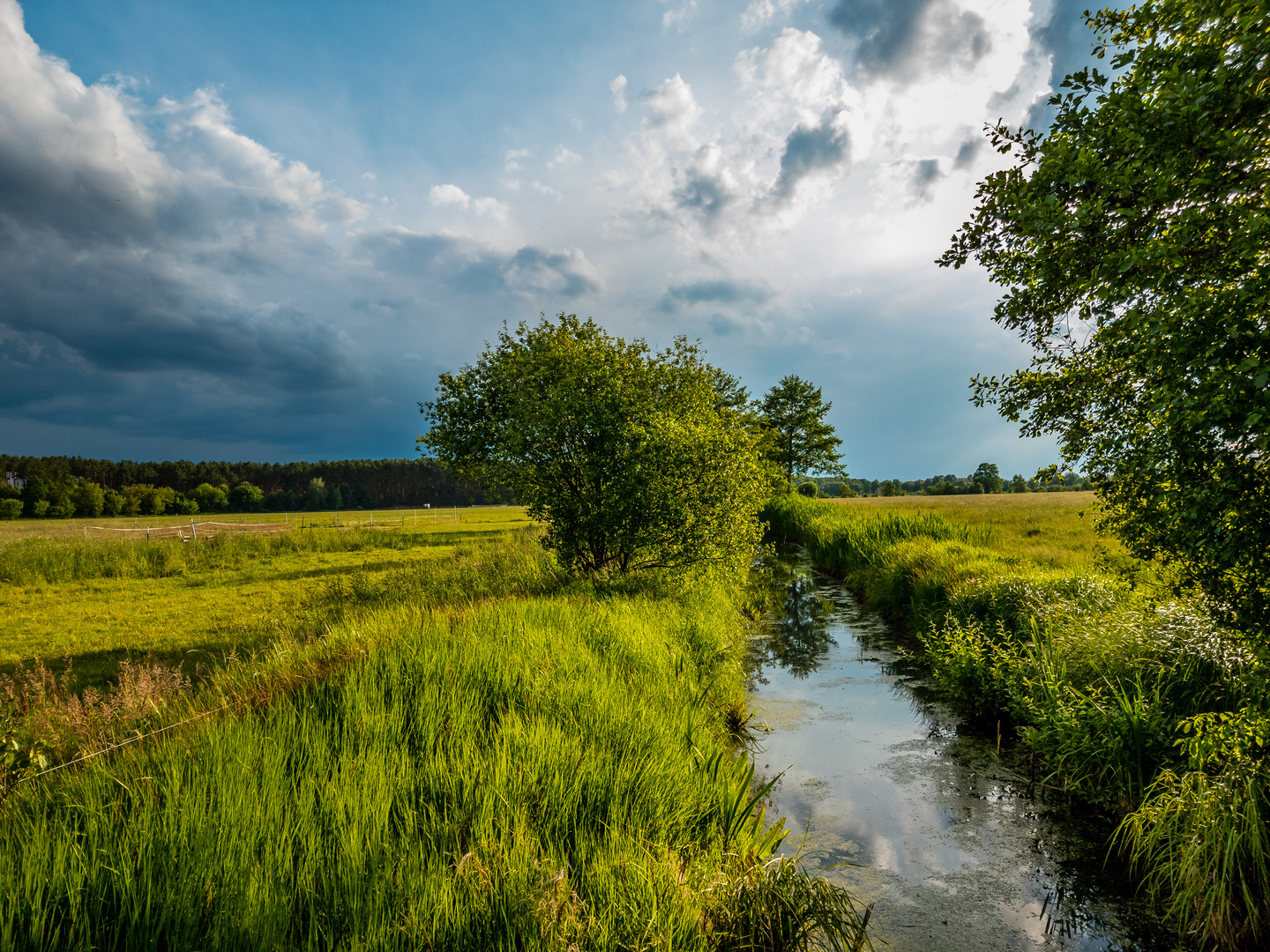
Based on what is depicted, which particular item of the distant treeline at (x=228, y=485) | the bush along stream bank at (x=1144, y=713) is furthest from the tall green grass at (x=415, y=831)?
the distant treeline at (x=228, y=485)

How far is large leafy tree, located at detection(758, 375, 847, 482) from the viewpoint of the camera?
48.1 metres

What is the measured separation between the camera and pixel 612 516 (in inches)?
433

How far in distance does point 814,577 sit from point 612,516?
11.5 meters

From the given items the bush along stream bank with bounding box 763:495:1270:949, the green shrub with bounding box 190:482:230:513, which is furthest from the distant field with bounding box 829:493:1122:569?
the green shrub with bounding box 190:482:230:513

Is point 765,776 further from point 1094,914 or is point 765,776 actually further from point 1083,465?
point 1083,465

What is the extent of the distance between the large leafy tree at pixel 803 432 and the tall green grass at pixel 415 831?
147ft

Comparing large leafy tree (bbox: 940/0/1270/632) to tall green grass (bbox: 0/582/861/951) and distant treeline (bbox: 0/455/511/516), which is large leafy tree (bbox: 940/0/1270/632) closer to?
tall green grass (bbox: 0/582/861/951)

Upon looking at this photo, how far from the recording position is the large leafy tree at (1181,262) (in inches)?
129

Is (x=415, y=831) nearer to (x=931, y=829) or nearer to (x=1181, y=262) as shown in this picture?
(x=931, y=829)

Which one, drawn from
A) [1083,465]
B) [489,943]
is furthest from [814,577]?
[489,943]

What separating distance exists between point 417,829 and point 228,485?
160m

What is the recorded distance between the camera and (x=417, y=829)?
3.29 metres

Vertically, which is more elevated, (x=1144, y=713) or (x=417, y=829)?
(x=1144, y=713)

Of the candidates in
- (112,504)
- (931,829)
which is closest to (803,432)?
(931,829)
